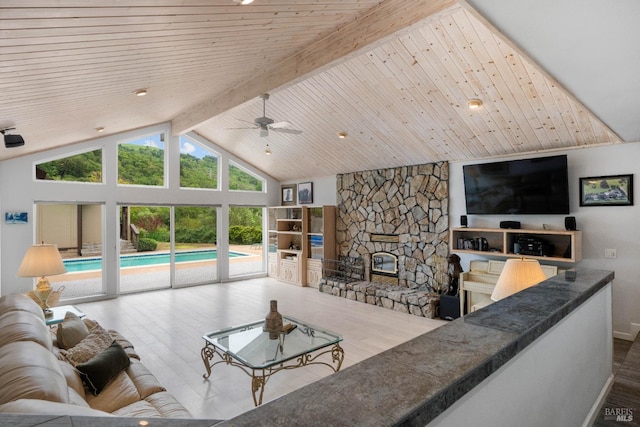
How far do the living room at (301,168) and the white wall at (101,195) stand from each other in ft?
0.06

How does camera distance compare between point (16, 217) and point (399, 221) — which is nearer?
→ point (16, 217)

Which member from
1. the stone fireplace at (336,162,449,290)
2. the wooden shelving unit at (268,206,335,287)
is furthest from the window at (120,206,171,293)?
the stone fireplace at (336,162,449,290)

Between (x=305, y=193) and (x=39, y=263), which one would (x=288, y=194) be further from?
(x=39, y=263)

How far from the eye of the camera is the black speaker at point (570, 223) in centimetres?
461

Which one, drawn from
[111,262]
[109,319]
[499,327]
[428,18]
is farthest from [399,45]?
[111,262]

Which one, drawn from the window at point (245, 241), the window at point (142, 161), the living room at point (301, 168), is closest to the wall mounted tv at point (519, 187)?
the living room at point (301, 168)

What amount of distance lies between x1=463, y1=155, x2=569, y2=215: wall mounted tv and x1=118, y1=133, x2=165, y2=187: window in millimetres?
6338

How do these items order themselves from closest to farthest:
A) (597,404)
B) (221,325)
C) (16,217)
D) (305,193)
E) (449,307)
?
(597,404)
(221,325)
(449,307)
(16,217)
(305,193)

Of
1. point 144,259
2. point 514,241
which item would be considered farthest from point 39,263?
point 514,241

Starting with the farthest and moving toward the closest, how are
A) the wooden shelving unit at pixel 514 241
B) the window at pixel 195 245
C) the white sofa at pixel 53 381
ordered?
the window at pixel 195 245, the wooden shelving unit at pixel 514 241, the white sofa at pixel 53 381

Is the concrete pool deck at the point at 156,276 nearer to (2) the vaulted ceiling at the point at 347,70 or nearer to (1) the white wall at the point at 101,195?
(1) the white wall at the point at 101,195

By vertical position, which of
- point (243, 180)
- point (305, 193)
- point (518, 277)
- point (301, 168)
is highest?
point (301, 168)
